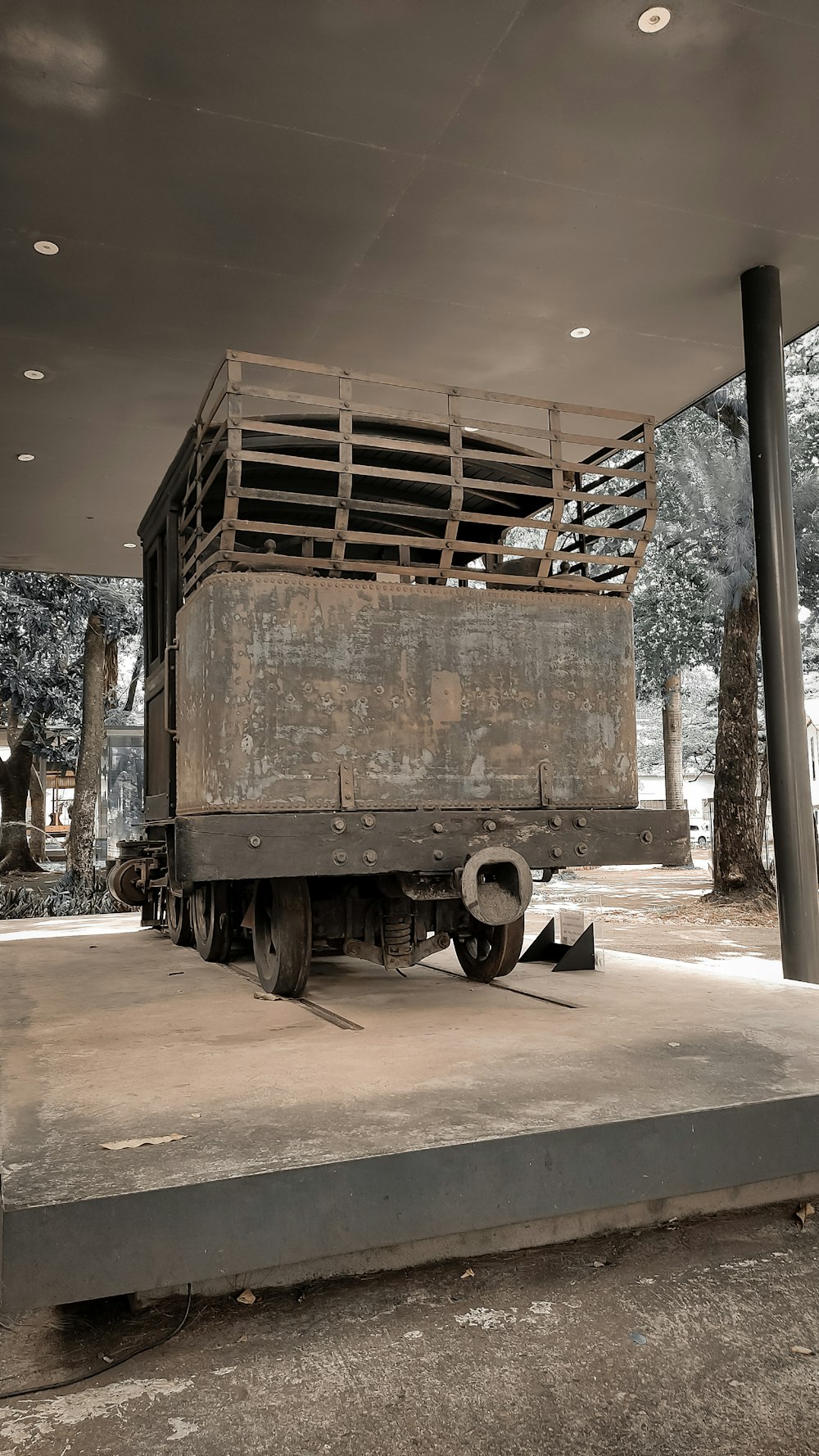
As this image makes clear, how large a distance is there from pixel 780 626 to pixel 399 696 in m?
3.42

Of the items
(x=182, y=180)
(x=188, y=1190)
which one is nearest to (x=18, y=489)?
(x=182, y=180)

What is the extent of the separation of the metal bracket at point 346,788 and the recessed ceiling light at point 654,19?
4162 millimetres

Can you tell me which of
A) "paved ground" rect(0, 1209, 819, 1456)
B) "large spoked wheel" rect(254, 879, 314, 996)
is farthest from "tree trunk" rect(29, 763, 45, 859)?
"paved ground" rect(0, 1209, 819, 1456)

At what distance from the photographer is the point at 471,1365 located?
295 cm

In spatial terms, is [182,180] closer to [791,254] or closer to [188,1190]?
[791,254]

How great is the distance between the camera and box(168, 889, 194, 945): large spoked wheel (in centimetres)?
814

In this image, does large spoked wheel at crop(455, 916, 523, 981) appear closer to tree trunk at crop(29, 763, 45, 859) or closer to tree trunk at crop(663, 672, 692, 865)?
tree trunk at crop(663, 672, 692, 865)

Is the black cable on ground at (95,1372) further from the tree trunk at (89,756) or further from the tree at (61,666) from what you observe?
the tree trunk at (89,756)

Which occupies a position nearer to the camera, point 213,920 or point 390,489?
A: point 390,489

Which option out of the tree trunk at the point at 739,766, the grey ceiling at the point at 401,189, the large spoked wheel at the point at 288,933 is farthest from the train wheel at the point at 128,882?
the tree trunk at the point at 739,766

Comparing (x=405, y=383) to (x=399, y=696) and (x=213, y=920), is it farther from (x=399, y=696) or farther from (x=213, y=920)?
(x=213, y=920)

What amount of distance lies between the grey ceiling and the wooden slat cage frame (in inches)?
65.1

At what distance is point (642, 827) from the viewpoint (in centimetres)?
569

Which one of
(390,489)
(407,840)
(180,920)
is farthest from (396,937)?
(180,920)
